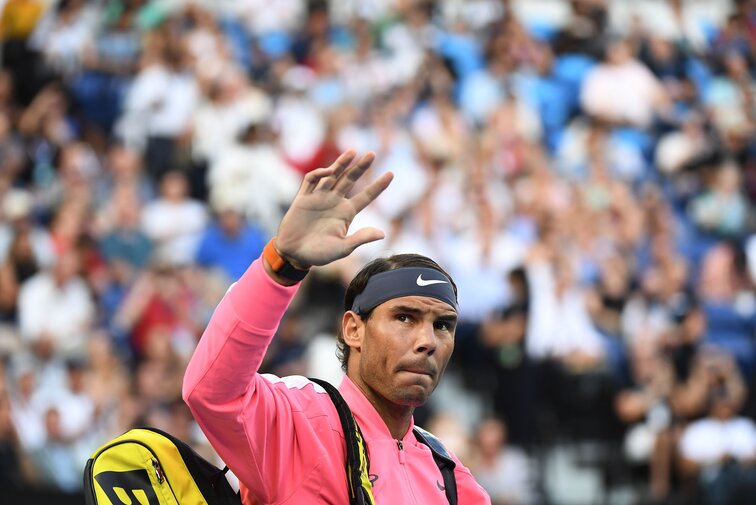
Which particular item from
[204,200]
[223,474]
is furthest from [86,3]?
[223,474]

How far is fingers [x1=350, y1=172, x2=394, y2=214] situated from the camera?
3.39m

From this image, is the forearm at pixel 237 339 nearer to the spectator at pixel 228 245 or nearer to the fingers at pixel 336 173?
the fingers at pixel 336 173

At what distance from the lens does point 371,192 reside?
11.2ft

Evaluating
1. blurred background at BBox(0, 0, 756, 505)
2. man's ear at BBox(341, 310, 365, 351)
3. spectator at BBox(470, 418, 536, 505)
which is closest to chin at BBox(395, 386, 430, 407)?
man's ear at BBox(341, 310, 365, 351)

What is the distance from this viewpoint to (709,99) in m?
15.2

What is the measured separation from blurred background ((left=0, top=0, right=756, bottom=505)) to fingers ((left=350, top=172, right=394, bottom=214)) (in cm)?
527

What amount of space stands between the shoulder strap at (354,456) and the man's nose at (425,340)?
0.27m

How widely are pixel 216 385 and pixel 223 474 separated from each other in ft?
1.79

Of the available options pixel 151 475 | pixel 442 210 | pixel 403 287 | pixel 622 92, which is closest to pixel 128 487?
pixel 151 475

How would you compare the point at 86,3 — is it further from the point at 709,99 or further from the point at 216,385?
the point at 216,385

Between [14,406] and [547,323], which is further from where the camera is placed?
[547,323]

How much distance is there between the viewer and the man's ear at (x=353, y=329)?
392 centimetres

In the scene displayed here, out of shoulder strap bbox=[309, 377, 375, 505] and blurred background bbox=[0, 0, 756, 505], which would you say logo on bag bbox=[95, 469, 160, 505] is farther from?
blurred background bbox=[0, 0, 756, 505]

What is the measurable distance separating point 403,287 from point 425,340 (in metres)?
0.19
